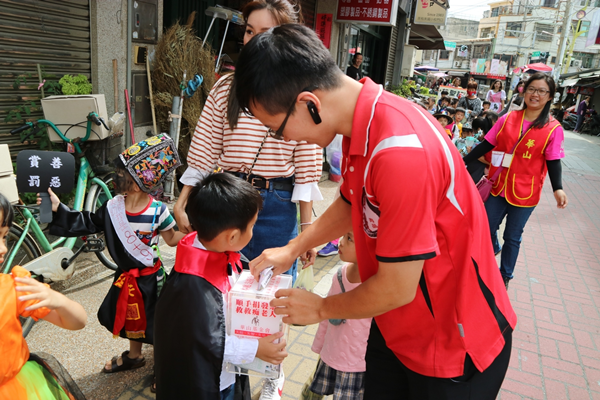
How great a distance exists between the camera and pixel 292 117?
1.21 meters

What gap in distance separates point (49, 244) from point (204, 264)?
87.3 inches

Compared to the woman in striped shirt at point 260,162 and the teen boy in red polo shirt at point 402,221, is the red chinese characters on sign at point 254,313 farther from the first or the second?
the woman in striped shirt at point 260,162

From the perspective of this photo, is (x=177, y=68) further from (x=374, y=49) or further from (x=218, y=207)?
(x=374, y=49)

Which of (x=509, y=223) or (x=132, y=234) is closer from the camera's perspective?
(x=132, y=234)

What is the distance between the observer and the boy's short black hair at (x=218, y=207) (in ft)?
5.72

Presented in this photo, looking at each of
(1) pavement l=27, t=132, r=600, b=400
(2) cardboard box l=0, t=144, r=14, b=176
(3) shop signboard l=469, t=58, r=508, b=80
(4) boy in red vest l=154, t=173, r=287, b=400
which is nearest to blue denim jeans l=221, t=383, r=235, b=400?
(4) boy in red vest l=154, t=173, r=287, b=400

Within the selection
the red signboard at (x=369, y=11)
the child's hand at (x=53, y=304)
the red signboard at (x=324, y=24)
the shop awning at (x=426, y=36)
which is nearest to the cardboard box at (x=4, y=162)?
the child's hand at (x=53, y=304)

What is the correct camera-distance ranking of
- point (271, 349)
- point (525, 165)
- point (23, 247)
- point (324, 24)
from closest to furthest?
1. point (271, 349)
2. point (23, 247)
3. point (525, 165)
4. point (324, 24)

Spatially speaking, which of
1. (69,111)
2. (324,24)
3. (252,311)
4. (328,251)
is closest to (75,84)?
(69,111)

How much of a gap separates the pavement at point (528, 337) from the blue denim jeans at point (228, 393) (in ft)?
2.42

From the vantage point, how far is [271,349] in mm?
1572

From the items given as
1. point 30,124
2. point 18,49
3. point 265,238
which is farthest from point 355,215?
point 18,49

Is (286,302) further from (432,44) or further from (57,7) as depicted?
(432,44)

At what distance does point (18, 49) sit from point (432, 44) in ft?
59.6
